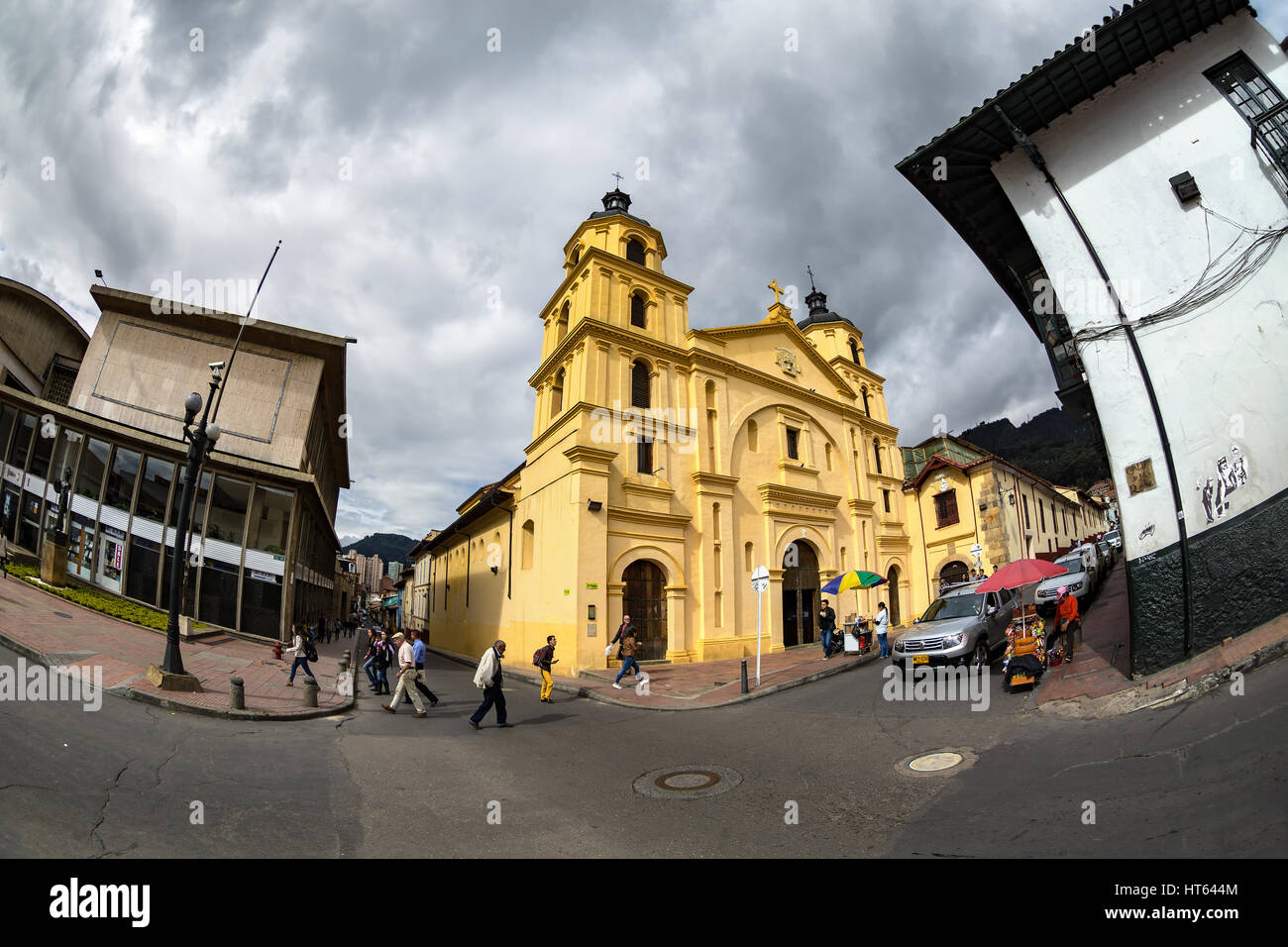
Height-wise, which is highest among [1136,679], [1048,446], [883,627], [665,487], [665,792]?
[1048,446]

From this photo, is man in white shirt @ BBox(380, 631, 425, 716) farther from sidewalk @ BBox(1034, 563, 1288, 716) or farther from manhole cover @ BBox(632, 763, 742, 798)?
sidewalk @ BBox(1034, 563, 1288, 716)

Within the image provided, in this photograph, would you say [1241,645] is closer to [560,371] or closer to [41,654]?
[41,654]

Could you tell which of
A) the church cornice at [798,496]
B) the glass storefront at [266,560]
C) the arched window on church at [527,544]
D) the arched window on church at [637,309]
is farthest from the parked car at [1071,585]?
the glass storefront at [266,560]

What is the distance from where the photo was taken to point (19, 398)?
19.0 m

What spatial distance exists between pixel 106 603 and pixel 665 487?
57.7ft

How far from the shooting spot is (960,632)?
37.0 ft

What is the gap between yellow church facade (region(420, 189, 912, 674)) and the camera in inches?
763

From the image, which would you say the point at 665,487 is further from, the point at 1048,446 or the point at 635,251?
the point at 1048,446

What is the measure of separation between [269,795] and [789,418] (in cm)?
2380

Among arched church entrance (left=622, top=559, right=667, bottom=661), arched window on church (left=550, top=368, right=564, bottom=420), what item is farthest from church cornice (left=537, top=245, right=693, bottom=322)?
arched church entrance (left=622, top=559, right=667, bottom=661)

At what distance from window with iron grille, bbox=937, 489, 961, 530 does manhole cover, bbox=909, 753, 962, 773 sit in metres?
24.8

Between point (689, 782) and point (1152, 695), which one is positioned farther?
point (1152, 695)

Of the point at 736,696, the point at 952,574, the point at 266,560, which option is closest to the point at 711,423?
the point at 736,696

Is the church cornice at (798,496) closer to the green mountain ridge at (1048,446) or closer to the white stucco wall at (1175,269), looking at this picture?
the white stucco wall at (1175,269)
